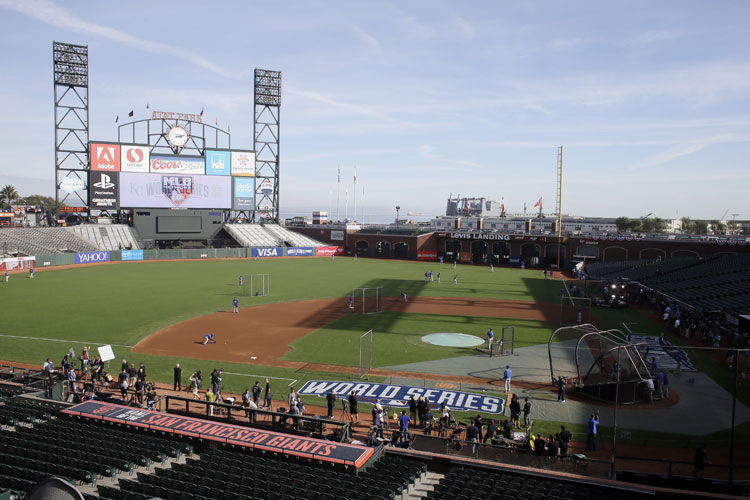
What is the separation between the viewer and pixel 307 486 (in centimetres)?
1224

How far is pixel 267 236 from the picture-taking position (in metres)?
91.8

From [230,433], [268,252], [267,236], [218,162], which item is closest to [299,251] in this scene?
[268,252]

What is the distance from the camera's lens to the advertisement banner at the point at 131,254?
7431cm

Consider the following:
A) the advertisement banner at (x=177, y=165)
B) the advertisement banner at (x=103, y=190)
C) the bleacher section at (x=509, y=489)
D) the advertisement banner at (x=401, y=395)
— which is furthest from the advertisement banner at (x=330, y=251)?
the bleacher section at (x=509, y=489)

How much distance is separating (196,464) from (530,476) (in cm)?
925

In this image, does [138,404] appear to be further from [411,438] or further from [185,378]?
[411,438]

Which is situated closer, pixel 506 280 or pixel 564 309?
pixel 564 309

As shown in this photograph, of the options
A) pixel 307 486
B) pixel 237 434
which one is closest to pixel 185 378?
pixel 237 434

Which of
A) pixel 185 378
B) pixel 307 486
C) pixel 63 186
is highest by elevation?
pixel 63 186

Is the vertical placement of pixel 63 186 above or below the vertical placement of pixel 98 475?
above

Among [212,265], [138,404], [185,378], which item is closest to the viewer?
[138,404]

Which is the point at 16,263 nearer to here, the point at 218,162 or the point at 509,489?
the point at 218,162

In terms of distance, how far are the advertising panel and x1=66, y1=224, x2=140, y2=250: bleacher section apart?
55.3 ft

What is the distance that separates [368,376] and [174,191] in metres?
66.2
